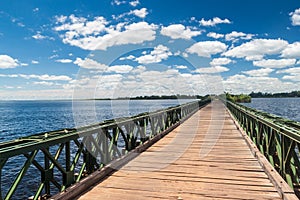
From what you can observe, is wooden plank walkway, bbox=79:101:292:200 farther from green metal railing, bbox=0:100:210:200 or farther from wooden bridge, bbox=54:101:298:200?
green metal railing, bbox=0:100:210:200

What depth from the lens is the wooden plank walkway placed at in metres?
4.33

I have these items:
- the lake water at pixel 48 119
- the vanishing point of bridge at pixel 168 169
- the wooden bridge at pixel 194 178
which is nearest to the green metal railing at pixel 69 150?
the vanishing point of bridge at pixel 168 169

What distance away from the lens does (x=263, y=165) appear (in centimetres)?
574

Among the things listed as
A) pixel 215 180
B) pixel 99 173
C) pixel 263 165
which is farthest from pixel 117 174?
pixel 263 165

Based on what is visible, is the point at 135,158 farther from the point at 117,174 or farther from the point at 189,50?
the point at 189,50

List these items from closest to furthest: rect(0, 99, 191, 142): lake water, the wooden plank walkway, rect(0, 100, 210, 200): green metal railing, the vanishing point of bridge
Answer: rect(0, 100, 210, 200): green metal railing → the vanishing point of bridge → the wooden plank walkway → rect(0, 99, 191, 142): lake water

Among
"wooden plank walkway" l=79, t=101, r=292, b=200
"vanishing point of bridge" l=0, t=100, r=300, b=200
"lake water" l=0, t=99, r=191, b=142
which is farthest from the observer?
"lake water" l=0, t=99, r=191, b=142

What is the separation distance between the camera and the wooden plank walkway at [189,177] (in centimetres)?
433

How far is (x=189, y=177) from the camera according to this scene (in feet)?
17.3

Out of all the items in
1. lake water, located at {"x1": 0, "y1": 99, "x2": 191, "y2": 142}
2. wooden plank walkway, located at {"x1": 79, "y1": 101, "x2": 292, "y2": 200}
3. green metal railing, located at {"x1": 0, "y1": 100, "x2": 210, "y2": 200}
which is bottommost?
lake water, located at {"x1": 0, "y1": 99, "x2": 191, "y2": 142}

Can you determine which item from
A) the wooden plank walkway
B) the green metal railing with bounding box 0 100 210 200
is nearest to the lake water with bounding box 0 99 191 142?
the green metal railing with bounding box 0 100 210 200

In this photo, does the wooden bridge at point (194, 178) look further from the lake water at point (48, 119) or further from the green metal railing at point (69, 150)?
the lake water at point (48, 119)

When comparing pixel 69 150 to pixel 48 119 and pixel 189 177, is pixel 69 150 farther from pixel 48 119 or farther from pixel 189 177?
pixel 48 119

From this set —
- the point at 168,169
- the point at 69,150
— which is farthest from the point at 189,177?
the point at 69,150
